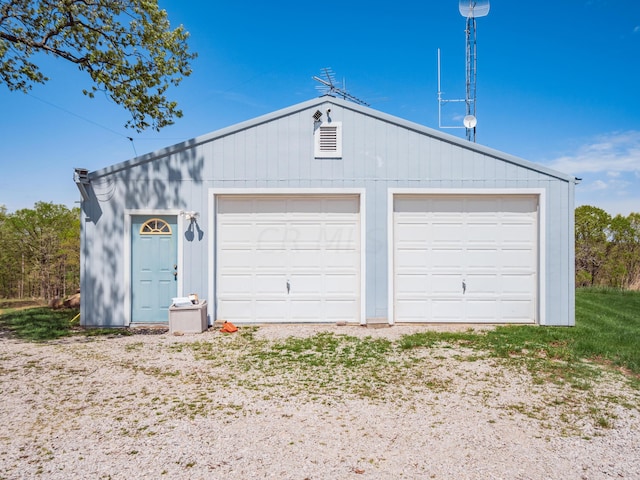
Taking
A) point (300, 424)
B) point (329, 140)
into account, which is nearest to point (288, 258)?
point (329, 140)

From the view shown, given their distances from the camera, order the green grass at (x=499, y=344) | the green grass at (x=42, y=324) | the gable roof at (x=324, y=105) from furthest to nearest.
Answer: the gable roof at (x=324, y=105), the green grass at (x=42, y=324), the green grass at (x=499, y=344)

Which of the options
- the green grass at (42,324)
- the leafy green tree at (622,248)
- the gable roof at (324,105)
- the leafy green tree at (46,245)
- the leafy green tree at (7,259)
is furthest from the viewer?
the leafy green tree at (7,259)

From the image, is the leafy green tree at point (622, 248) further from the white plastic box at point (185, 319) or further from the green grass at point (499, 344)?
the white plastic box at point (185, 319)

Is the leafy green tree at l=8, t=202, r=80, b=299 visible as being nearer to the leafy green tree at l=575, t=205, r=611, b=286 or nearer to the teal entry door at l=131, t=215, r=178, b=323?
the teal entry door at l=131, t=215, r=178, b=323

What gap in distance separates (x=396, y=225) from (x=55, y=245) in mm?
18047

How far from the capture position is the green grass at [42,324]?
21.8 ft

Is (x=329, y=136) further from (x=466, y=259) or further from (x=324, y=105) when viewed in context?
(x=466, y=259)

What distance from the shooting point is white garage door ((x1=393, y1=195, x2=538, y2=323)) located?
732 cm

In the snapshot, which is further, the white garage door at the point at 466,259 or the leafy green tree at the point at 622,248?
the leafy green tree at the point at 622,248

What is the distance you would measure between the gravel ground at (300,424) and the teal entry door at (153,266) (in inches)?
88.8

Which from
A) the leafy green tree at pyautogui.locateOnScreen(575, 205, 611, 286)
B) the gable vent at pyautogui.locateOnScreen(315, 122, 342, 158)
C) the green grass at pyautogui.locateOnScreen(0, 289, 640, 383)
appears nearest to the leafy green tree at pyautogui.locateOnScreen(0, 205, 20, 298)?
the green grass at pyautogui.locateOnScreen(0, 289, 640, 383)

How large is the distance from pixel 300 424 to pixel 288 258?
435 centimetres

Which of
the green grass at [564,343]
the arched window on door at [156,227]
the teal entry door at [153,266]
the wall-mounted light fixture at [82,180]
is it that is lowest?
the green grass at [564,343]

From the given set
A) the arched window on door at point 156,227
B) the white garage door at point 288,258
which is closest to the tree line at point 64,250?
the arched window on door at point 156,227
